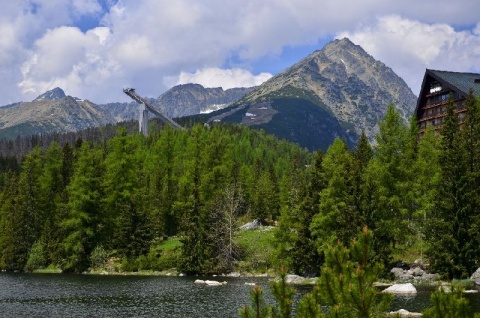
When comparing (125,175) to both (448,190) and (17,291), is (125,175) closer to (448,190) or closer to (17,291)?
(17,291)

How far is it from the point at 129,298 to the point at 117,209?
4058 cm

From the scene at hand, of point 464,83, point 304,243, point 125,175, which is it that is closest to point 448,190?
point 304,243

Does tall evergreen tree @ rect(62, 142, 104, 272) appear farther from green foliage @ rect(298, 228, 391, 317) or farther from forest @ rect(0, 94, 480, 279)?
green foliage @ rect(298, 228, 391, 317)

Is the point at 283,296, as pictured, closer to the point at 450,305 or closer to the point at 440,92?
the point at 450,305

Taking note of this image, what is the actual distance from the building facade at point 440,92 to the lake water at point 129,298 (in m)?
54.1

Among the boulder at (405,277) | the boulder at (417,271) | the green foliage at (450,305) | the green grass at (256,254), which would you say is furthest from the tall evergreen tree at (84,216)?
the green foliage at (450,305)

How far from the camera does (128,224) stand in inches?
3135

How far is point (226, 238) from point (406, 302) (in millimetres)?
37951

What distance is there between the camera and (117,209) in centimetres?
8694

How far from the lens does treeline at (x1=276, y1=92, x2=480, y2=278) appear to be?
181 feet

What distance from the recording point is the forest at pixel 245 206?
57.1 meters

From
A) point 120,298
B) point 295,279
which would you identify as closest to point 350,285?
point 120,298

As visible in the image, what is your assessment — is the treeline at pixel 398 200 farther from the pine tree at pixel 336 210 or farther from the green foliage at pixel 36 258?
the green foliage at pixel 36 258

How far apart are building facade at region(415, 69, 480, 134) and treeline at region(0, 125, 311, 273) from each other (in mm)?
31690
